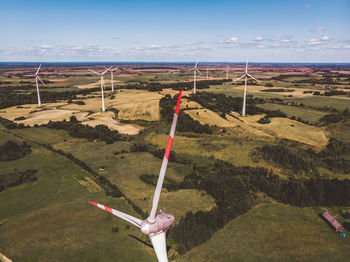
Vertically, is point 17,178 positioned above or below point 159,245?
below

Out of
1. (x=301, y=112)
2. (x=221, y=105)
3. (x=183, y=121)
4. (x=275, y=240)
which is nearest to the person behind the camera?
(x=275, y=240)

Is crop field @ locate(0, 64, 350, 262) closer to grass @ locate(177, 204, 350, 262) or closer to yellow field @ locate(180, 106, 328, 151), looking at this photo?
grass @ locate(177, 204, 350, 262)

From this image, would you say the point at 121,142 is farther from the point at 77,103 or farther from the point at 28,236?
the point at 77,103

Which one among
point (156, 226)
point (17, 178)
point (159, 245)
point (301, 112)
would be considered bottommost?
point (17, 178)

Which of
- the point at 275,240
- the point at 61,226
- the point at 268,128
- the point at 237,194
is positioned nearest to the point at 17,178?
the point at 61,226

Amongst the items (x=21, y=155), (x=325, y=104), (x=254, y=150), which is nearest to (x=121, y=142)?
(x=21, y=155)

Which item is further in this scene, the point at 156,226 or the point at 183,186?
the point at 183,186

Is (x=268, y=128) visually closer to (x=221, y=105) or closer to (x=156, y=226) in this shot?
(x=221, y=105)

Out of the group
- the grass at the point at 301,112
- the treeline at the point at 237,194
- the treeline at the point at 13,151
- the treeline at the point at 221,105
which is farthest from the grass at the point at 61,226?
the grass at the point at 301,112
